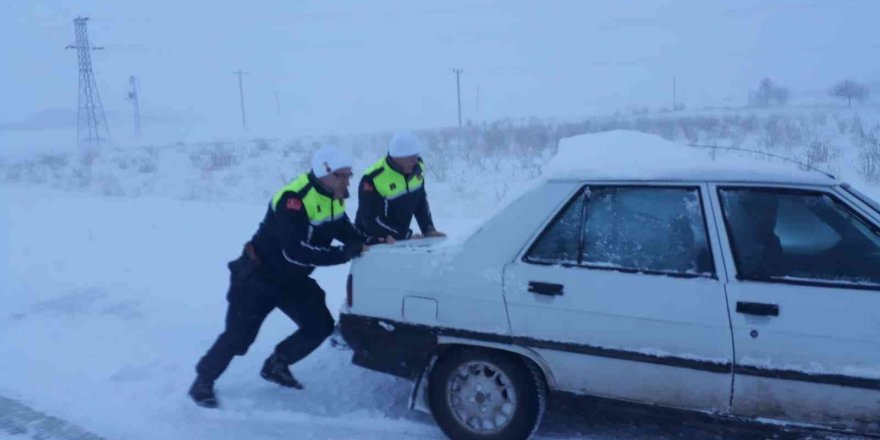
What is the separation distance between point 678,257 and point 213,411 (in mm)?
2776

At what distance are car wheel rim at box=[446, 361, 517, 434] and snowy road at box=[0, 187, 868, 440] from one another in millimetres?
268

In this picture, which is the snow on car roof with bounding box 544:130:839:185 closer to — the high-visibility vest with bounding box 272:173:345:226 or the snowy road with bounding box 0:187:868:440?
the snowy road with bounding box 0:187:868:440

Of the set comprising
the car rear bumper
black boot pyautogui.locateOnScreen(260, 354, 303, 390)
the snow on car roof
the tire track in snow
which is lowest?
the tire track in snow

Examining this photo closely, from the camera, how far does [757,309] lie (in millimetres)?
3213

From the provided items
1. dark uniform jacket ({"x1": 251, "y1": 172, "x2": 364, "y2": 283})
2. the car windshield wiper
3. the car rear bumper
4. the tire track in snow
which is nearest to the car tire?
the car rear bumper

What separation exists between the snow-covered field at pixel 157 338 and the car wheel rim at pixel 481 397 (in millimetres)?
257

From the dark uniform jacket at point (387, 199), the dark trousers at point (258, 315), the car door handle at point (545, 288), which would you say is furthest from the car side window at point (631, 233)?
the dark uniform jacket at point (387, 199)

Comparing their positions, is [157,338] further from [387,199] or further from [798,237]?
[798,237]

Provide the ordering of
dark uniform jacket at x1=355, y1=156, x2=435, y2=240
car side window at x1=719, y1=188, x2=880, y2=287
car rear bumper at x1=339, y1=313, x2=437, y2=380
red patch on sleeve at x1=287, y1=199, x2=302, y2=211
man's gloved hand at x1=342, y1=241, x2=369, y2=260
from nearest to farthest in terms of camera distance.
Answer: car side window at x1=719, y1=188, x2=880, y2=287 → car rear bumper at x1=339, y1=313, x2=437, y2=380 → man's gloved hand at x1=342, y1=241, x2=369, y2=260 → red patch on sleeve at x1=287, y1=199, x2=302, y2=211 → dark uniform jacket at x1=355, y1=156, x2=435, y2=240

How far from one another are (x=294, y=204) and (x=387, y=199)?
126 cm

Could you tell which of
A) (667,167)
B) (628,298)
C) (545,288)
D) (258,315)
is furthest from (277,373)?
(667,167)

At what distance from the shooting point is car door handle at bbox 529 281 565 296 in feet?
11.6

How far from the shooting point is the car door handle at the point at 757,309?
3193mm

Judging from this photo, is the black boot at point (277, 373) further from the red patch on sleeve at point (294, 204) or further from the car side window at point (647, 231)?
the car side window at point (647, 231)
